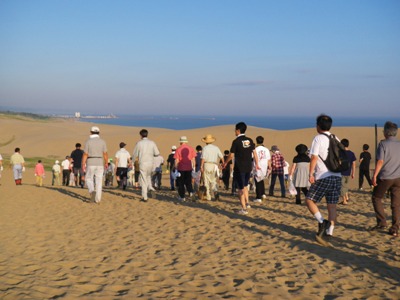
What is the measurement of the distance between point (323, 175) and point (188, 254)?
7.97 feet

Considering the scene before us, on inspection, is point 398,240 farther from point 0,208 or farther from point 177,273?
point 0,208

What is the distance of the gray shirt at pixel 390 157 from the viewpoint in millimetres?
7598

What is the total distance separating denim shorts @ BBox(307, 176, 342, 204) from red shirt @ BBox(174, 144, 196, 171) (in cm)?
579

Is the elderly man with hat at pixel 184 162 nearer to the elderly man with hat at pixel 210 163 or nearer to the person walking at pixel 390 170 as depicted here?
the elderly man with hat at pixel 210 163

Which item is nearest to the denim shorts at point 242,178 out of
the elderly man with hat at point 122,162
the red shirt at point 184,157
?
the red shirt at point 184,157

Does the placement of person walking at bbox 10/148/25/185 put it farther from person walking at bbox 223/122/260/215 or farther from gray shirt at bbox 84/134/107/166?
person walking at bbox 223/122/260/215

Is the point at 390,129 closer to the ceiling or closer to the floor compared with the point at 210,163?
closer to the ceiling

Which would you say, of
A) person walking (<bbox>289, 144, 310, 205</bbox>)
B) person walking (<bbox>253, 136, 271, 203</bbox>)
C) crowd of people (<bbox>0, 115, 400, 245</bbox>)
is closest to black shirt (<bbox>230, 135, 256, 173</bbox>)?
crowd of people (<bbox>0, 115, 400, 245</bbox>)

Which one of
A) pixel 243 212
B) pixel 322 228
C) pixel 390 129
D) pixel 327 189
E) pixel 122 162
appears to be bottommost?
pixel 243 212

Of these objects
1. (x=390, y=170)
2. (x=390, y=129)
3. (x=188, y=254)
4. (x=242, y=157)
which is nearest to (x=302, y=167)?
(x=242, y=157)

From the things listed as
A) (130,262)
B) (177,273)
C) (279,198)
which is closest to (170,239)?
(130,262)

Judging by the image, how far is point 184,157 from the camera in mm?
12578

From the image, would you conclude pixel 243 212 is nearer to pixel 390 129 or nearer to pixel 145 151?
pixel 145 151

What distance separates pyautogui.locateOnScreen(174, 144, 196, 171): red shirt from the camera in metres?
12.6
